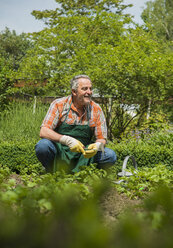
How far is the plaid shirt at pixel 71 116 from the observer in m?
3.08

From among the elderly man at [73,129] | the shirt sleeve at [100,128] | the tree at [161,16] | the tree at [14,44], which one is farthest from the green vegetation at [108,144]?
the tree at [14,44]

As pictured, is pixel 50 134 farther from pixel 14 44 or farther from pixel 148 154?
pixel 14 44

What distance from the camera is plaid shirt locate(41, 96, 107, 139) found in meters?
3.08

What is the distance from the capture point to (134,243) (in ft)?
1.32

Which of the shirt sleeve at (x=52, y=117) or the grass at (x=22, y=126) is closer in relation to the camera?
the shirt sleeve at (x=52, y=117)

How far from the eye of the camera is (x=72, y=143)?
9.27ft

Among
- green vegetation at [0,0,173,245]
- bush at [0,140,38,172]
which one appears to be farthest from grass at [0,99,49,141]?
bush at [0,140,38,172]

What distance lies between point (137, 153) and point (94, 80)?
10.3 feet

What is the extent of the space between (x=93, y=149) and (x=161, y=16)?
84.8ft

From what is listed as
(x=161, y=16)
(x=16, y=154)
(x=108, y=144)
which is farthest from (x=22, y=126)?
(x=161, y=16)

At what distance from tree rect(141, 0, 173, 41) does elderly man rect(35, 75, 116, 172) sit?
23178 mm

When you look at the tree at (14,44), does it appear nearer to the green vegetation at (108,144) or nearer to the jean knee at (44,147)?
the green vegetation at (108,144)

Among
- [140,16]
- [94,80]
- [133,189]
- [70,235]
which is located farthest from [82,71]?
[140,16]

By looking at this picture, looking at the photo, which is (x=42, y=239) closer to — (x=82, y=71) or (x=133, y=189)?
(x=133, y=189)
